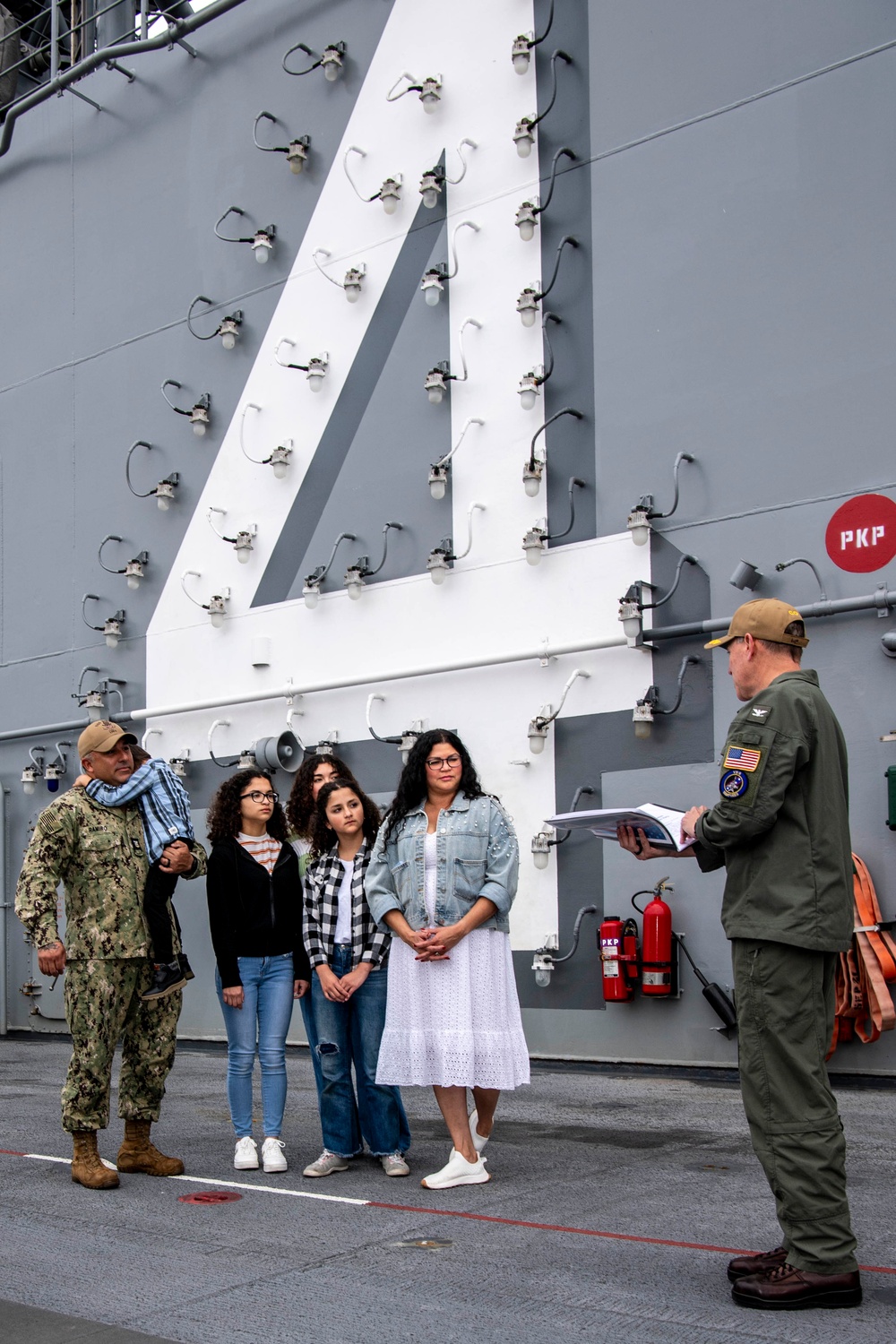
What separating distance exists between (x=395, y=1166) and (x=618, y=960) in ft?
9.39

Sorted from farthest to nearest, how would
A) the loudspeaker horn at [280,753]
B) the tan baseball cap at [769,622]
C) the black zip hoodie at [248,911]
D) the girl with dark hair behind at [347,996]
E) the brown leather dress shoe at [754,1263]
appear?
the loudspeaker horn at [280,753], the black zip hoodie at [248,911], the girl with dark hair behind at [347,996], the tan baseball cap at [769,622], the brown leather dress shoe at [754,1263]

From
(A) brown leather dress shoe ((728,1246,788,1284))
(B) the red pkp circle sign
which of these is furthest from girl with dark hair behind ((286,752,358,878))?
(B) the red pkp circle sign

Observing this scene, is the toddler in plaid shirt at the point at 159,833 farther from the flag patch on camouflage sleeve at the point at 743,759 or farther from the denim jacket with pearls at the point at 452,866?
the flag patch on camouflage sleeve at the point at 743,759

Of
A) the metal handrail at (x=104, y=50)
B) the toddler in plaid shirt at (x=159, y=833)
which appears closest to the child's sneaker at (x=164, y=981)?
the toddler in plaid shirt at (x=159, y=833)

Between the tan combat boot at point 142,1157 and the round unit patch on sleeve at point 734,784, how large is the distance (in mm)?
2694

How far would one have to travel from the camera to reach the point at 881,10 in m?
7.05

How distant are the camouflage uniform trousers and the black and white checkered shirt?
1.98 ft

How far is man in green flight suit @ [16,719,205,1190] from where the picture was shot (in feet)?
15.1

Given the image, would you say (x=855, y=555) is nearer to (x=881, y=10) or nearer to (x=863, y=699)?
(x=863, y=699)

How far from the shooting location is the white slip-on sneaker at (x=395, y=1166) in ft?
14.8

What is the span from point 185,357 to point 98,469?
125 centimetres

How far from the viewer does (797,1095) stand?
117 inches

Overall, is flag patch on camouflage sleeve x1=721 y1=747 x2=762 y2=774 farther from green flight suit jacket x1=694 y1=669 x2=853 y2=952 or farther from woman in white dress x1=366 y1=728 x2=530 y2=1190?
woman in white dress x1=366 y1=728 x2=530 y2=1190

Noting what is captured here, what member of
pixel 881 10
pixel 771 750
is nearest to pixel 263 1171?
pixel 771 750
